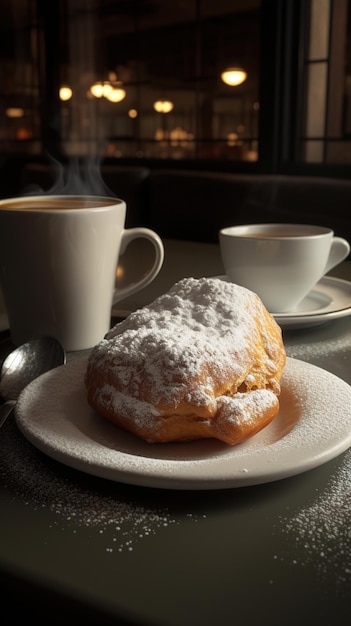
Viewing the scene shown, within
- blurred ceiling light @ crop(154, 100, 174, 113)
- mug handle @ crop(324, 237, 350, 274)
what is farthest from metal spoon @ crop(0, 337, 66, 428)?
blurred ceiling light @ crop(154, 100, 174, 113)

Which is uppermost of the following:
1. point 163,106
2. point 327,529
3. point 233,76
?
point 233,76

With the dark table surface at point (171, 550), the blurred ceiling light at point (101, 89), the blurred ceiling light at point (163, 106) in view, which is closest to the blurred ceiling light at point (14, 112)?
the blurred ceiling light at point (101, 89)

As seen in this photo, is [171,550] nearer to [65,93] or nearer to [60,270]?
[60,270]

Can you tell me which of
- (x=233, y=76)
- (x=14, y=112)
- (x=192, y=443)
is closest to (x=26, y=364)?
(x=192, y=443)

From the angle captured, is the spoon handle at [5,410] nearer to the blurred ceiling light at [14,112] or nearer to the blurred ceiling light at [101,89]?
the blurred ceiling light at [101,89]

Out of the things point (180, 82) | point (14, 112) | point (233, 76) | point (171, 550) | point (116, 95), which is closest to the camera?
point (171, 550)

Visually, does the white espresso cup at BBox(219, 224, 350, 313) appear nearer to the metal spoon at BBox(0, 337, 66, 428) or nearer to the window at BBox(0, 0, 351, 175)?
the metal spoon at BBox(0, 337, 66, 428)

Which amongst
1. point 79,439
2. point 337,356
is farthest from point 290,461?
point 337,356
